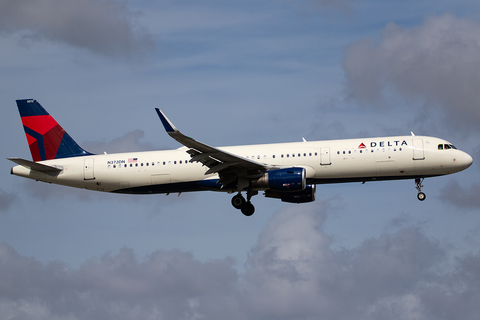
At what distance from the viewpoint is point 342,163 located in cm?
4034

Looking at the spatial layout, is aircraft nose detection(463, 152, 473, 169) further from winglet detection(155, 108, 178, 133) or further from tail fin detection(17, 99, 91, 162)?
tail fin detection(17, 99, 91, 162)

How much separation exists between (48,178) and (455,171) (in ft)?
95.6

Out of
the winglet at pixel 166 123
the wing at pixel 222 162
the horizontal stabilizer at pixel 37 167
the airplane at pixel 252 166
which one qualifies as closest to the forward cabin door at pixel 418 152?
the airplane at pixel 252 166

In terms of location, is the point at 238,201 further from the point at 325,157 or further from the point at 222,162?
the point at 325,157

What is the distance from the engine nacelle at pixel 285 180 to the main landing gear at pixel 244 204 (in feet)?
12.2

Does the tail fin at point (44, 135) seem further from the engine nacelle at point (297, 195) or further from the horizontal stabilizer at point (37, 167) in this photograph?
the engine nacelle at point (297, 195)

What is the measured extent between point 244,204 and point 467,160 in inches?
625

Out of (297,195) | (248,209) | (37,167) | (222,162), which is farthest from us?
(297,195)

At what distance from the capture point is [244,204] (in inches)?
1742

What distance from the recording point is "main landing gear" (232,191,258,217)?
43.9 meters

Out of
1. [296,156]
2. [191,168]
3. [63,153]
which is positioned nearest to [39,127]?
[63,153]

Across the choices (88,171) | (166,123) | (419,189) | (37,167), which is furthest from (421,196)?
(37,167)

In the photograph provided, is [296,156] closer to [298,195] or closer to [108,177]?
[298,195]

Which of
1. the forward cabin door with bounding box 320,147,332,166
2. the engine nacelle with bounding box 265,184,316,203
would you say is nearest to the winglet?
the forward cabin door with bounding box 320,147,332,166
